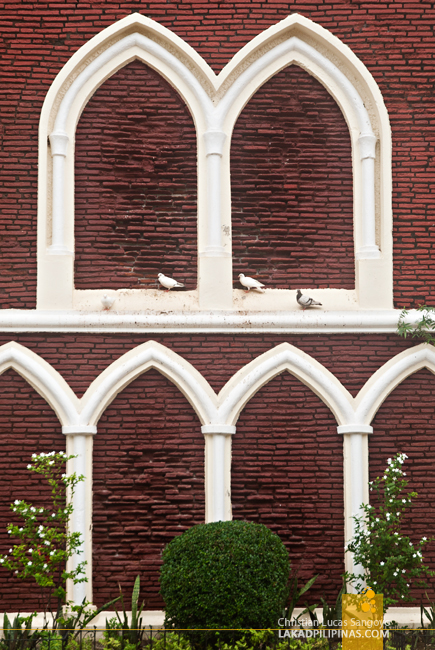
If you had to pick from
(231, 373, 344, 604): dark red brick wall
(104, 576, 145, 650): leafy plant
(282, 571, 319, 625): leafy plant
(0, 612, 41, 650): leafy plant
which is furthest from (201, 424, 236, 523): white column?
(0, 612, 41, 650): leafy plant

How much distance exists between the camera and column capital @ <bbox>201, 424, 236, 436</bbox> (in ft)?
26.6

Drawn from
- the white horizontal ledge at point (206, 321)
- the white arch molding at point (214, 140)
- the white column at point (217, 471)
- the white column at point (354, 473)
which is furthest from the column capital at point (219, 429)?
the white arch molding at point (214, 140)

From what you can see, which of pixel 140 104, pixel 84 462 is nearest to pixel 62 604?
pixel 84 462

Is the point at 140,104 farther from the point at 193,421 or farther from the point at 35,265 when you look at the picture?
the point at 193,421

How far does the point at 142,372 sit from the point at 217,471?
4.59 ft

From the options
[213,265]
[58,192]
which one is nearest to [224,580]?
[213,265]

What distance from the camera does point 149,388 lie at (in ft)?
27.2

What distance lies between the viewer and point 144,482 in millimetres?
8125

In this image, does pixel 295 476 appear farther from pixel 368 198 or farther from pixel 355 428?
Answer: pixel 368 198

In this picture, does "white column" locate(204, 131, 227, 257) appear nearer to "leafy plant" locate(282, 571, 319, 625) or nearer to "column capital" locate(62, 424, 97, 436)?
"column capital" locate(62, 424, 97, 436)

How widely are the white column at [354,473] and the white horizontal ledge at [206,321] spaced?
1.16m

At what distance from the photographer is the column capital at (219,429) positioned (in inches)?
319

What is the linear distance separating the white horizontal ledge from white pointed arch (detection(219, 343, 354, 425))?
0.30 m

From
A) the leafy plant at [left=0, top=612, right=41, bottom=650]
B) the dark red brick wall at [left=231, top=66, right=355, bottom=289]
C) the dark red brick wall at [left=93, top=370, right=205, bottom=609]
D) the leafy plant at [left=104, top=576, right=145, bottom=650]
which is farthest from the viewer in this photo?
the dark red brick wall at [left=231, top=66, right=355, bottom=289]
